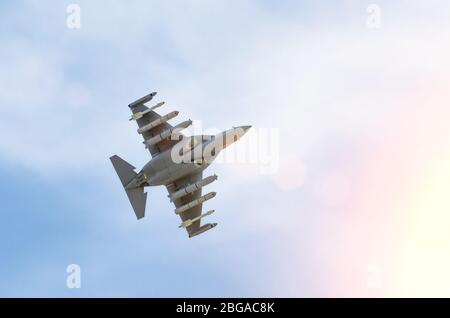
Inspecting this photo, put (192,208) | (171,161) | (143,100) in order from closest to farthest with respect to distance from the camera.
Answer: (171,161)
(143,100)
(192,208)

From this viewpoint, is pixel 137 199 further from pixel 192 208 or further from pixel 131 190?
pixel 192 208

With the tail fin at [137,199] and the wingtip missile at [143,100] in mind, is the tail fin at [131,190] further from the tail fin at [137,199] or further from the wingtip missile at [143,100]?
the wingtip missile at [143,100]

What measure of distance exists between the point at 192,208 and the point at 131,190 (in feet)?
30.7

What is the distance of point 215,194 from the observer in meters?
111

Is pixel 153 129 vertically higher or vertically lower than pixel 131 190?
higher

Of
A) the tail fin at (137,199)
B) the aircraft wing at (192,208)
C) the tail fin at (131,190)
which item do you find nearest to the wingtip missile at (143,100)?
the tail fin at (131,190)

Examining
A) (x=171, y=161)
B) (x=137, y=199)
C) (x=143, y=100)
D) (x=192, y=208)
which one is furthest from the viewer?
(x=192, y=208)

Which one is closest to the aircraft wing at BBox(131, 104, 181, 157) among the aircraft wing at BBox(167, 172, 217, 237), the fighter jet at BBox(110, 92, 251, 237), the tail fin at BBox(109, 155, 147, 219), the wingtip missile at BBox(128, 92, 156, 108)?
the fighter jet at BBox(110, 92, 251, 237)

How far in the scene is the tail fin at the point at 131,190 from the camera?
367 ft

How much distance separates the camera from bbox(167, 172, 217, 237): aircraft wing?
113 m

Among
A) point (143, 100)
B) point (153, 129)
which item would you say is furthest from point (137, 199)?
point (143, 100)

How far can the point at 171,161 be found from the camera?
109188 mm

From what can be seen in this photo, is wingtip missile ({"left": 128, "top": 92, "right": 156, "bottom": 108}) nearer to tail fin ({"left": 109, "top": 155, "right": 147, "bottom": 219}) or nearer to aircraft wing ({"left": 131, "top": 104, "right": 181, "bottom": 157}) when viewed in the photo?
aircraft wing ({"left": 131, "top": 104, "right": 181, "bottom": 157})
